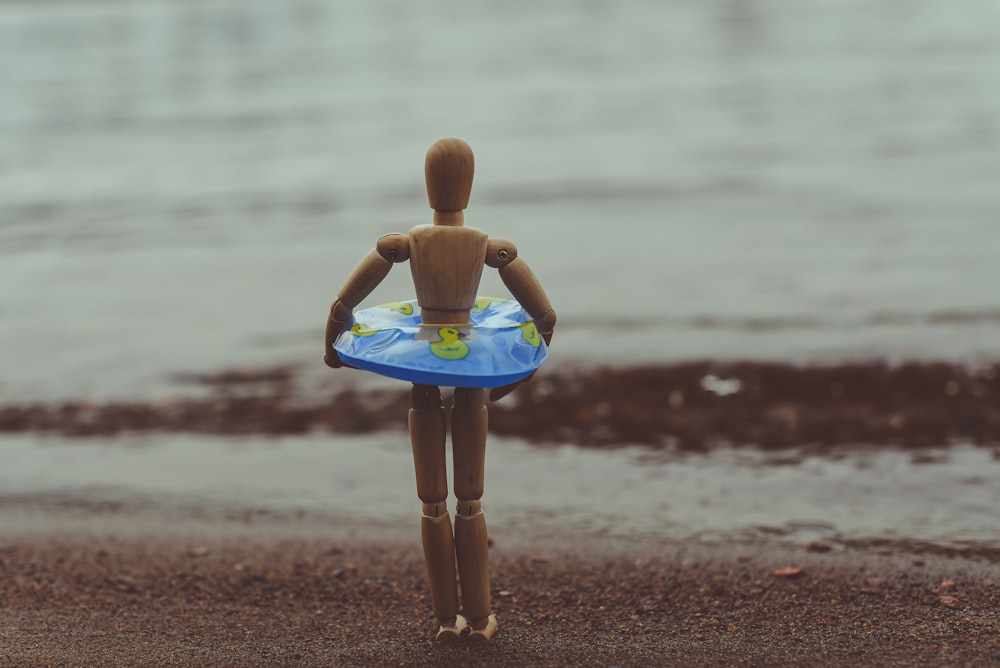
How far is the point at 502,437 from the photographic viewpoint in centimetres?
691

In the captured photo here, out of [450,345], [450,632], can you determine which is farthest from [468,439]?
[450,632]

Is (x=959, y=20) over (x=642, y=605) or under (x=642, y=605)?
over

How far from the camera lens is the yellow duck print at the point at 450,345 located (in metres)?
3.40

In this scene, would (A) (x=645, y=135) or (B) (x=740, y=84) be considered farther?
(B) (x=740, y=84)

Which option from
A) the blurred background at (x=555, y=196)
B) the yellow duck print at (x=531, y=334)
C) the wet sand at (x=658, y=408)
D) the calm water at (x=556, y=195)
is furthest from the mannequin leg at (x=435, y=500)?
the calm water at (x=556, y=195)

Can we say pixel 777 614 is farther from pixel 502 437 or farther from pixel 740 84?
pixel 740 84

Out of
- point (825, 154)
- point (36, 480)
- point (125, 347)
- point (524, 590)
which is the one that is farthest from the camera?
point (825, 154)

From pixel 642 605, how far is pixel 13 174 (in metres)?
15.7

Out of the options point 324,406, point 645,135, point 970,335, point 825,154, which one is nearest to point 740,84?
point 645,135

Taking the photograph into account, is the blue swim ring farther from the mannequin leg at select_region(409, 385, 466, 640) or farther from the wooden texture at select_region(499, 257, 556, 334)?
the mannequin leg at select_region(409, 385, 466, 640)

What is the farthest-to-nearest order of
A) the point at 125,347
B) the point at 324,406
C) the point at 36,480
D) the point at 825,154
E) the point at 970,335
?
the point at 825,154
the point at 125,347
the point at 970,335
the point at 324,406
the point at 36,480

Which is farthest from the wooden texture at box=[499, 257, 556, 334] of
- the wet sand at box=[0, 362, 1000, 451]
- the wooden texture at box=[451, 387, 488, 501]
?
the wet sand at box=[0, 362, 1000, 451]

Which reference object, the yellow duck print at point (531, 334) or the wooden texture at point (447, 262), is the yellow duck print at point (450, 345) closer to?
the wooden texture at point (447, 262)

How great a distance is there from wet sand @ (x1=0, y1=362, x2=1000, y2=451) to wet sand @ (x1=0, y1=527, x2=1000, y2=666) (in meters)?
1.83
